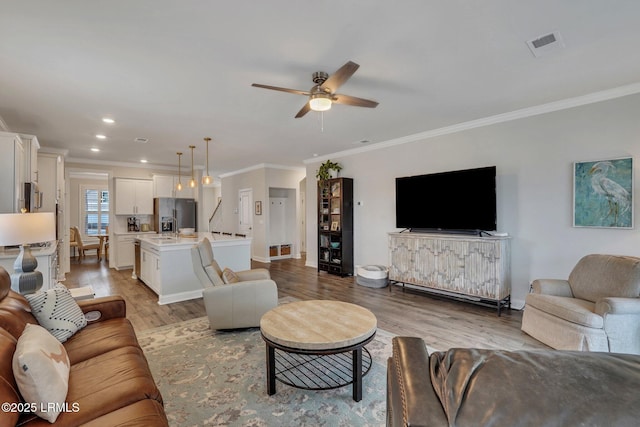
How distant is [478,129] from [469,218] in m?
1.32

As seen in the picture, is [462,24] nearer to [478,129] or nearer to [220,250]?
[478,129]

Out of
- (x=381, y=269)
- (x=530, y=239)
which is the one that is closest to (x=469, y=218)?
(x=530, y=239)

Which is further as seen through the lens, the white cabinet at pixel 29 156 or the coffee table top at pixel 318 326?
the white cabinet at pixel 29 156

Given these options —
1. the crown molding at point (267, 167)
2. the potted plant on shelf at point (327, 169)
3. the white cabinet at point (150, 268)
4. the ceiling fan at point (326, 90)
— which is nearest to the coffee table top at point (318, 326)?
the ceiling fan at point (326, 90)

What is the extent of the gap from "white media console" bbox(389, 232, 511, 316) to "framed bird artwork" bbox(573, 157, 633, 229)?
89cm

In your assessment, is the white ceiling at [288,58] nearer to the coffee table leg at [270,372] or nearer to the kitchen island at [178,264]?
the kitchen island at [178,264]

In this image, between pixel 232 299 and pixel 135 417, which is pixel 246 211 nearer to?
pixel 232 299

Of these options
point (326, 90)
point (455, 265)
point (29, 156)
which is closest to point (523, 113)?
point (455, 265)

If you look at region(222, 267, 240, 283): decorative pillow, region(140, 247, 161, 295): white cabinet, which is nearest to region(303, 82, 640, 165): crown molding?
region(222, 267, 240, 283): decorative pillow

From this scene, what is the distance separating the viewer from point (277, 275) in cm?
649

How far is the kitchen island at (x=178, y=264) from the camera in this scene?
4473mm

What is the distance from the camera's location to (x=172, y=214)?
26.0ft

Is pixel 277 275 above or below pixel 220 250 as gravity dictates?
below

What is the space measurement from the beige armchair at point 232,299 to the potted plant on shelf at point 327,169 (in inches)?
146
